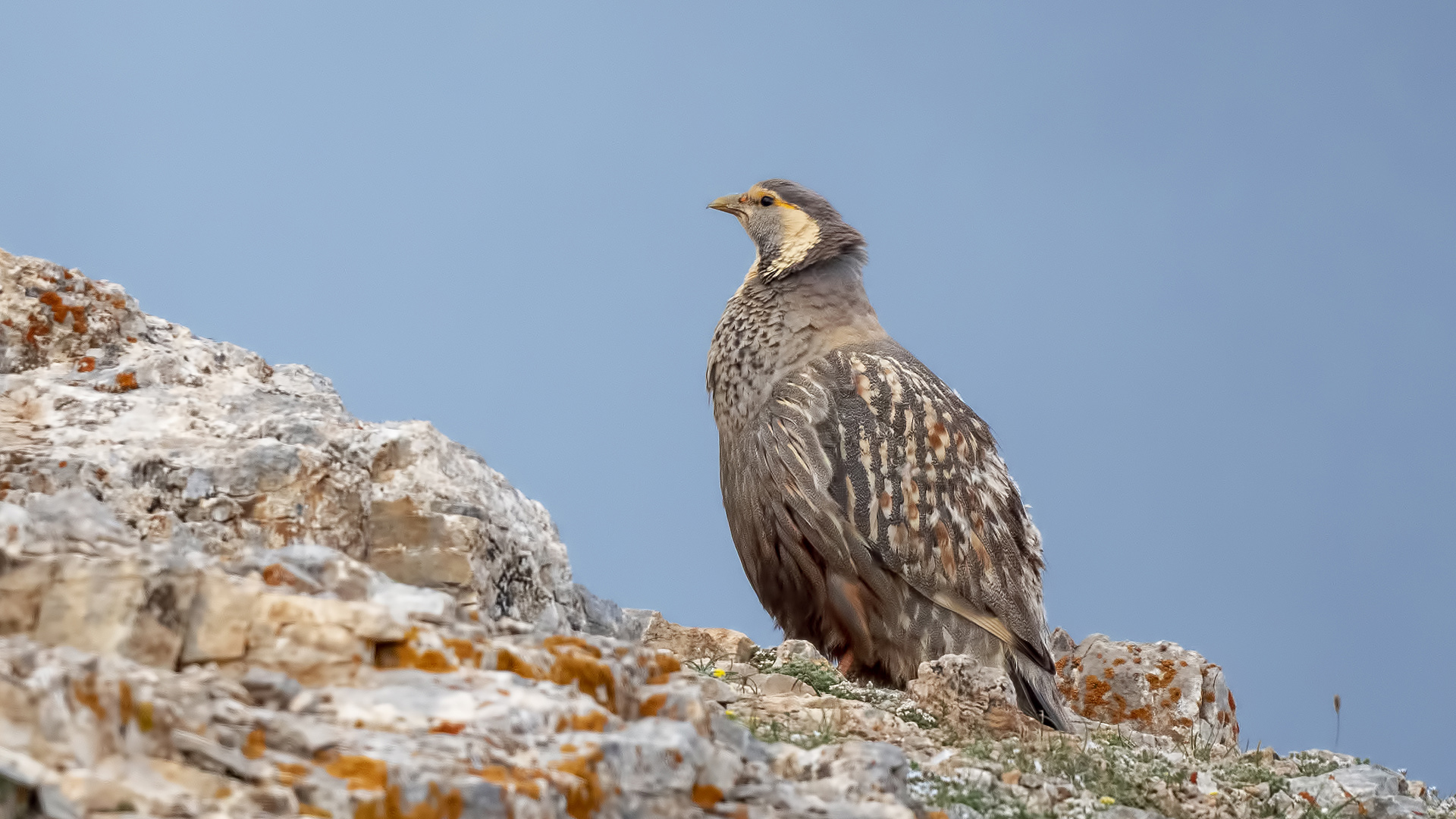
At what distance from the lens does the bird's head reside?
979cm

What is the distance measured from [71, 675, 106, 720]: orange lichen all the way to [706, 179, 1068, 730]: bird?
18.6 feet

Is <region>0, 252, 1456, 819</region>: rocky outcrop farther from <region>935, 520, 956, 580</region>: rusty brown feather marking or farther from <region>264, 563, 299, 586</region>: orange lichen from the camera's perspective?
<region>935, 520, 956, 580</region>: rusty brown feather marking

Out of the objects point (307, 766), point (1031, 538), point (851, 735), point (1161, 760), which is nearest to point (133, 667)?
point (307, 766)

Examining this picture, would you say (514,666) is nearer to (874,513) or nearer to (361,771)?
(361,771)

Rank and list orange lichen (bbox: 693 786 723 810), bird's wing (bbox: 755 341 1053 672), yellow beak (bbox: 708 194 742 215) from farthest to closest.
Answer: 1. yellow beak (bbox: 708 194 742 215)
2. bird's wing (bbox: 755 341 1053 672)
3. orange lichen (bbox: 693 786 723 810)

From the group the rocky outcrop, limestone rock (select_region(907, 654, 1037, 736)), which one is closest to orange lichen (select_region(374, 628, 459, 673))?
the rocky outcrop

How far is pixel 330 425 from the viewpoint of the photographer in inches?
246

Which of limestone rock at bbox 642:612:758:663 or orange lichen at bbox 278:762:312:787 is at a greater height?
limestone rock at bbox 642:612:758:663

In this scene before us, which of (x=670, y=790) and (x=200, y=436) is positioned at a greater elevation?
(x=200, y=436)

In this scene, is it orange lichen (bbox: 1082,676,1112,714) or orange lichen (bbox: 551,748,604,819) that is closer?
orange lichen (bbox: 551,748,604,819)

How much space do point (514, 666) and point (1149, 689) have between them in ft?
21.5

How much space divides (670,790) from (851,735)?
89.0 inches

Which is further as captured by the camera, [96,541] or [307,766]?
[96,541]

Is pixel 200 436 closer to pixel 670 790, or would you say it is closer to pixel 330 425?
pixel 330 425
